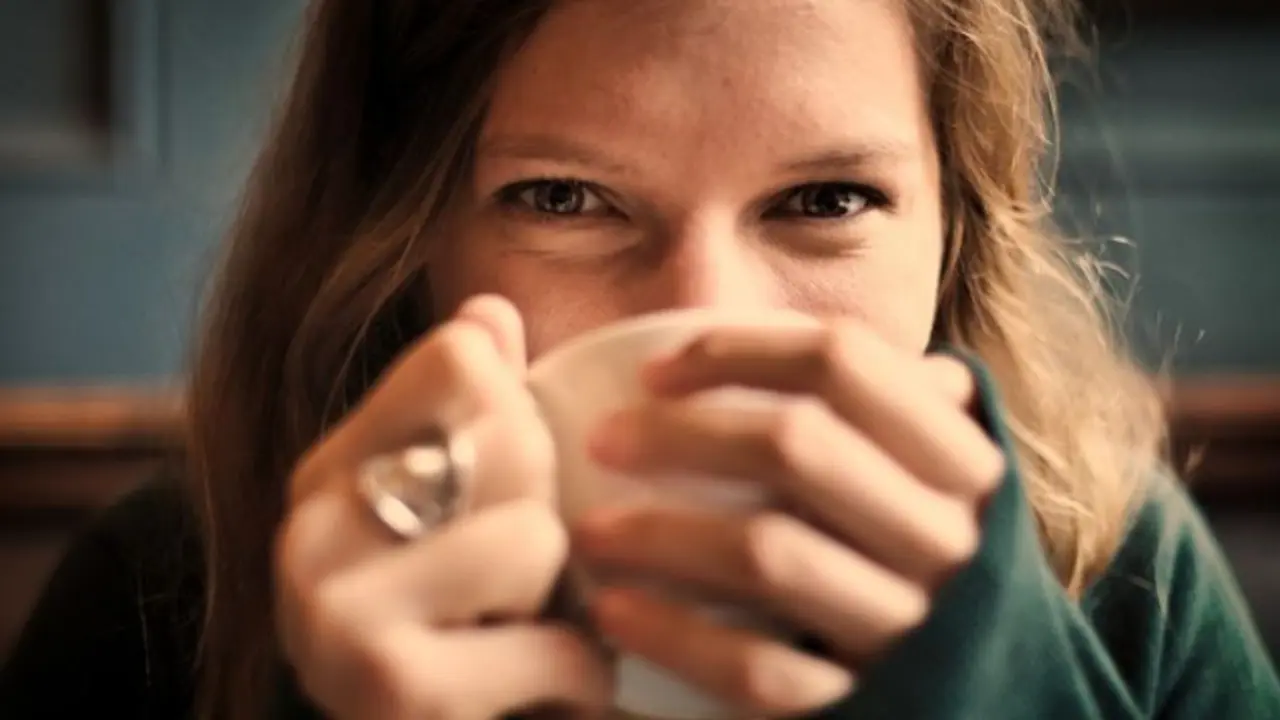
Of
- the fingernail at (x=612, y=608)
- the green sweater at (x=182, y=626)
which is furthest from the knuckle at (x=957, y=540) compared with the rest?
the green sweater at (x=182, y=626)

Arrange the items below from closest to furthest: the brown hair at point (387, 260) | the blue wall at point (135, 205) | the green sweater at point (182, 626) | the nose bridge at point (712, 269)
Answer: the nose bridge at point (712, 269) → the brown hair at point (387, 260) → the green sweater at point (182, 626) → the blue wall at point (135, 205)

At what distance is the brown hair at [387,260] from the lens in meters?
0.80

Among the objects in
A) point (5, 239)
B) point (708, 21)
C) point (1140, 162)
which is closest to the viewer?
point (708, 21)

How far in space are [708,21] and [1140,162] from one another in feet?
2.67

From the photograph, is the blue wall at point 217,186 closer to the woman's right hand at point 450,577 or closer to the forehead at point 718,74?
the forehead at point 718,74

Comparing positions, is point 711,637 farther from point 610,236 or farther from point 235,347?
point 235,347

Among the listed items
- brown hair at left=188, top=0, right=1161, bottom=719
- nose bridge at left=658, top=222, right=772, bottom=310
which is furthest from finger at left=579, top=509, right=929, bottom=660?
brown hair at left=188, top=0, right=1161, bottom=719

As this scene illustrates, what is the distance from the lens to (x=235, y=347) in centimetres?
90

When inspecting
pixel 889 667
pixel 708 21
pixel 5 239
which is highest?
pixel 708 21

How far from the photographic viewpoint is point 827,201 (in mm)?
711

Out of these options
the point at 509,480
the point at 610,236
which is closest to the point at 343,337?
the point at 610,236

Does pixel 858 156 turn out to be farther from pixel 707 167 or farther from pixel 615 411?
pixel 615 411

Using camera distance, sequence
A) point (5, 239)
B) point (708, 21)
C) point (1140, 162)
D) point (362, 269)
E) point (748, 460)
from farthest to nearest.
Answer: point (1140, 162)
point (5, 239)
point (362, 269)
point (708, 21)
point (748, 460)

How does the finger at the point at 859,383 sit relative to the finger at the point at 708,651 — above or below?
above
